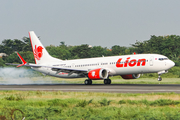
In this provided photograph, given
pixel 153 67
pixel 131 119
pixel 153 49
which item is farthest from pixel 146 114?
pixel 153 49

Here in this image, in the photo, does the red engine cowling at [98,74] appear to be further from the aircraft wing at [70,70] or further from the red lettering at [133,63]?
the aircraft wing at [70,70]

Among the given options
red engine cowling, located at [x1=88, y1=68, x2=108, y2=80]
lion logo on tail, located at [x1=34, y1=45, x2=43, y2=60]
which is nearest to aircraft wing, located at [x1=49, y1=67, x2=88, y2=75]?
red engine cowling, located at [x1=88, y1=68, x2=108, y2=80]

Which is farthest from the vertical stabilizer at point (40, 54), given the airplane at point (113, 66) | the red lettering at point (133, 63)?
the red lettering at point (133, 63)

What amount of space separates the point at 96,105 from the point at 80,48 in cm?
10593

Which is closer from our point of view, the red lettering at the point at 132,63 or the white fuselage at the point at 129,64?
the white fuselage at the point at 129,64

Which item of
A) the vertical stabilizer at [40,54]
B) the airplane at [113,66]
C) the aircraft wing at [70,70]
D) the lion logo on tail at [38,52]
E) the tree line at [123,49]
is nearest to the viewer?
the airplane at [113,66]

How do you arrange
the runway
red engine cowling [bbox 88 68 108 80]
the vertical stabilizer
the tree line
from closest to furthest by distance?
the runway → red engine cowling [bbox 88 68 108 80] → the vertical stabilizer → the tree line

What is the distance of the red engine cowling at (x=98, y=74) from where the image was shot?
43500mm

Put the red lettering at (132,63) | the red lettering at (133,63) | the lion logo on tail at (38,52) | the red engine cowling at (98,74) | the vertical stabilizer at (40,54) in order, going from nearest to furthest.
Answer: the red lettering at (133,63) → the red lettering at (132,63) → the red engine cowling at (98,74) → the vertical stabilizer at (40,54) → the lion logo on tail at (38,52)

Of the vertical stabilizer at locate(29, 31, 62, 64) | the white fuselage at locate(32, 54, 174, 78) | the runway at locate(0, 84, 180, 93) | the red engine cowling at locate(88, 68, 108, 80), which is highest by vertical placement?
the vertical stabilizer at locate(29, 31, 62, 64)

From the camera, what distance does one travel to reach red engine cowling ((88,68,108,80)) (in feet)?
143

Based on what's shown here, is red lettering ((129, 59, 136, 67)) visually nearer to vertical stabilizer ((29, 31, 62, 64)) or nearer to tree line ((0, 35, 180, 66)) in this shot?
vertical stabilizer ((29, 31, 62, 64))

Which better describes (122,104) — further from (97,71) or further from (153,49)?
(153,49)

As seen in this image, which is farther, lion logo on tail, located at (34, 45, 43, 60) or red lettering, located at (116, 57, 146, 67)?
lion logo on tail, located at (34, 45, 43, 60)
